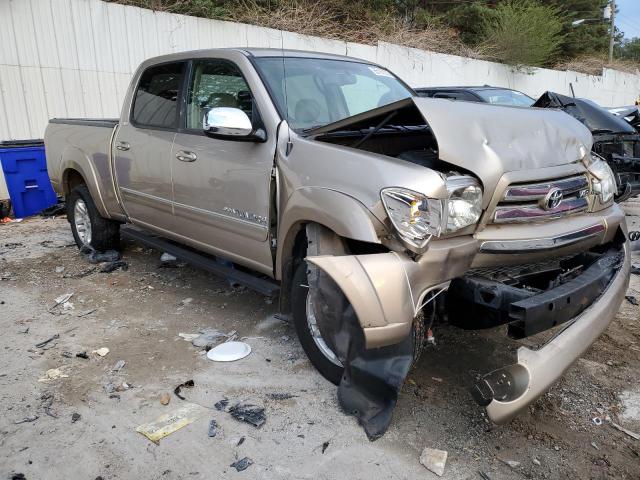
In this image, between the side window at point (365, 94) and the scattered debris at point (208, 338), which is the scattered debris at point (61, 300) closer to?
the scattered debris at point (208, 338)

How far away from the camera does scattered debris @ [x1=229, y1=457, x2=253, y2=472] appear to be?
2426 millimetres

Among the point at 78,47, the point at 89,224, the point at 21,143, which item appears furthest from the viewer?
the point at 78,47

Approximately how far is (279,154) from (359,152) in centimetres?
62

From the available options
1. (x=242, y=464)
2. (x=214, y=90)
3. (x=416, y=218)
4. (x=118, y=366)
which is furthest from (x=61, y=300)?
(x=416, y=218)

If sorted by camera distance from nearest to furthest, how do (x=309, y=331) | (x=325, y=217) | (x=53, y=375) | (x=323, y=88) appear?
(x=325, y=217), (x=309, y=331), (x=53, y=375), (x=323, y=88)

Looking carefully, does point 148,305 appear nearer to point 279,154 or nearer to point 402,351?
point 279,154

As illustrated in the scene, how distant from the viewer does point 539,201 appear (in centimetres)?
268

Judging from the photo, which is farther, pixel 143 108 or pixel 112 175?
pixel 112 175

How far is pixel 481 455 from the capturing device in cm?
250

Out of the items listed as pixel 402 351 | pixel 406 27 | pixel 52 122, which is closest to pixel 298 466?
pixel 402 351

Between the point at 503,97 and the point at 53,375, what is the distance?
772 cm

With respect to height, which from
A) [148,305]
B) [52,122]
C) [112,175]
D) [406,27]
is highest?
[406,27]

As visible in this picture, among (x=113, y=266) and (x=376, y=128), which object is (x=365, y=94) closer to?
(x=376, y=128)

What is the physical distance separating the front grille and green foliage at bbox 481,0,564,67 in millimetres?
18435
